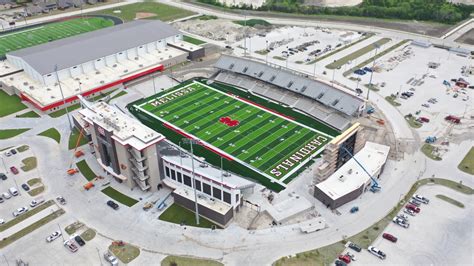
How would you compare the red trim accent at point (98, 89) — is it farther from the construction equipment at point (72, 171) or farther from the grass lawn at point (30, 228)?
the grass lawn at point (30, 228)

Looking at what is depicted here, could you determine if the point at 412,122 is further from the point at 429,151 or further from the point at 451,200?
the point at 451,200

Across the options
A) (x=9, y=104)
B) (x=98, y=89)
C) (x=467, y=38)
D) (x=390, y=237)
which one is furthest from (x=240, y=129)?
(x=467, y=38)

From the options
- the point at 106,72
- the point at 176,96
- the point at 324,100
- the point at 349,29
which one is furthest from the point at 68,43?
the point at 349,29

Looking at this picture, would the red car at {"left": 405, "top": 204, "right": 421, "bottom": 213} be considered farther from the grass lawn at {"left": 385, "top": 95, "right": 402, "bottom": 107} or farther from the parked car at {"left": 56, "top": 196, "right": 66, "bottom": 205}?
the parked car at {"left": 56, "top": 196, "right": 66, "bottom": 205}

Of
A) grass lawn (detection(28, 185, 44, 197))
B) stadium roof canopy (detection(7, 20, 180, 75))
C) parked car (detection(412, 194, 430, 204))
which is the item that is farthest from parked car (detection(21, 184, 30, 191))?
parked car (detection(412, 194, 430, 204))

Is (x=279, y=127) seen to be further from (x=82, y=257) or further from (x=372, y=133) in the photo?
(x=82, y=257)

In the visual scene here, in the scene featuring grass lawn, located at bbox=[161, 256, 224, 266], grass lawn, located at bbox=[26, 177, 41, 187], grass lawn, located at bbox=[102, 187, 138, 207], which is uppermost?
grass lawn, located at bbox=[26, 177, 41, 187]
